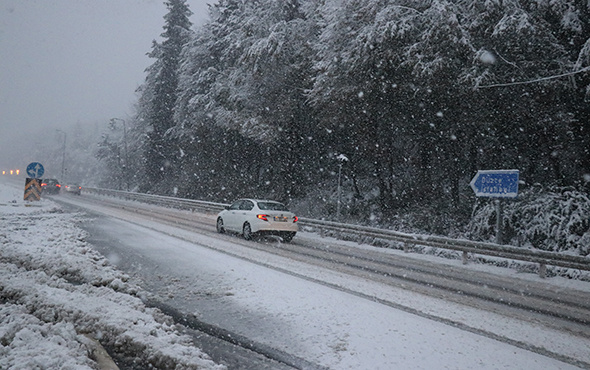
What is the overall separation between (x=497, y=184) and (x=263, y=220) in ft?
25.6

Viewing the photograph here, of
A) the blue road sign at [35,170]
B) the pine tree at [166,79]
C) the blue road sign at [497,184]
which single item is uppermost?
the pine tree at [166,79]

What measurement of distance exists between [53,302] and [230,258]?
481 centimetres

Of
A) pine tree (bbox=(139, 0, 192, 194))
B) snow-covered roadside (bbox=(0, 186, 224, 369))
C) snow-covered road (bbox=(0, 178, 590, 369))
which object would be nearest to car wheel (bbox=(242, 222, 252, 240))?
snow-covered road (bbox=(0, 178, 590, 369))

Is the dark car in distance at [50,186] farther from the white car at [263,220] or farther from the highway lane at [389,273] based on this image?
the highway lane at [389,273]

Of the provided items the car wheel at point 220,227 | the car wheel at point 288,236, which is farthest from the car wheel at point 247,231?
the car wheel at point 220,227

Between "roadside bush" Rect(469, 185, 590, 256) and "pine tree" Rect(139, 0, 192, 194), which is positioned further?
"pine tree" Rect(139, 0, 192, 194)

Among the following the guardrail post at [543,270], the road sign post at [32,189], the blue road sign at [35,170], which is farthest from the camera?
the road sign post at [32,189]

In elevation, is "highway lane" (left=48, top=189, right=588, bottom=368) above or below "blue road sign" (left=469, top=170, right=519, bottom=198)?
below

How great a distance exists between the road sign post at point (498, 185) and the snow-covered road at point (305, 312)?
6.40 metres

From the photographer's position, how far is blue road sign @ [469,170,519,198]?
37.6 ft

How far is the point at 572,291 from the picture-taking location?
8.31 metres

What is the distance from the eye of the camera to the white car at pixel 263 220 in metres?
13.6

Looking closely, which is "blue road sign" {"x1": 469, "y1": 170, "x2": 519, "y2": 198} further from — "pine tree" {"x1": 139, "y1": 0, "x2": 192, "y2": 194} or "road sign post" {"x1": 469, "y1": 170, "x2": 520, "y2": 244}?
"pine tree" {"x1": 139, "y1": 0, "x2": 192, "y2": 194}

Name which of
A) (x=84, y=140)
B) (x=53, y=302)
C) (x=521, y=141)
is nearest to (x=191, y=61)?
(x=521, y=141)
